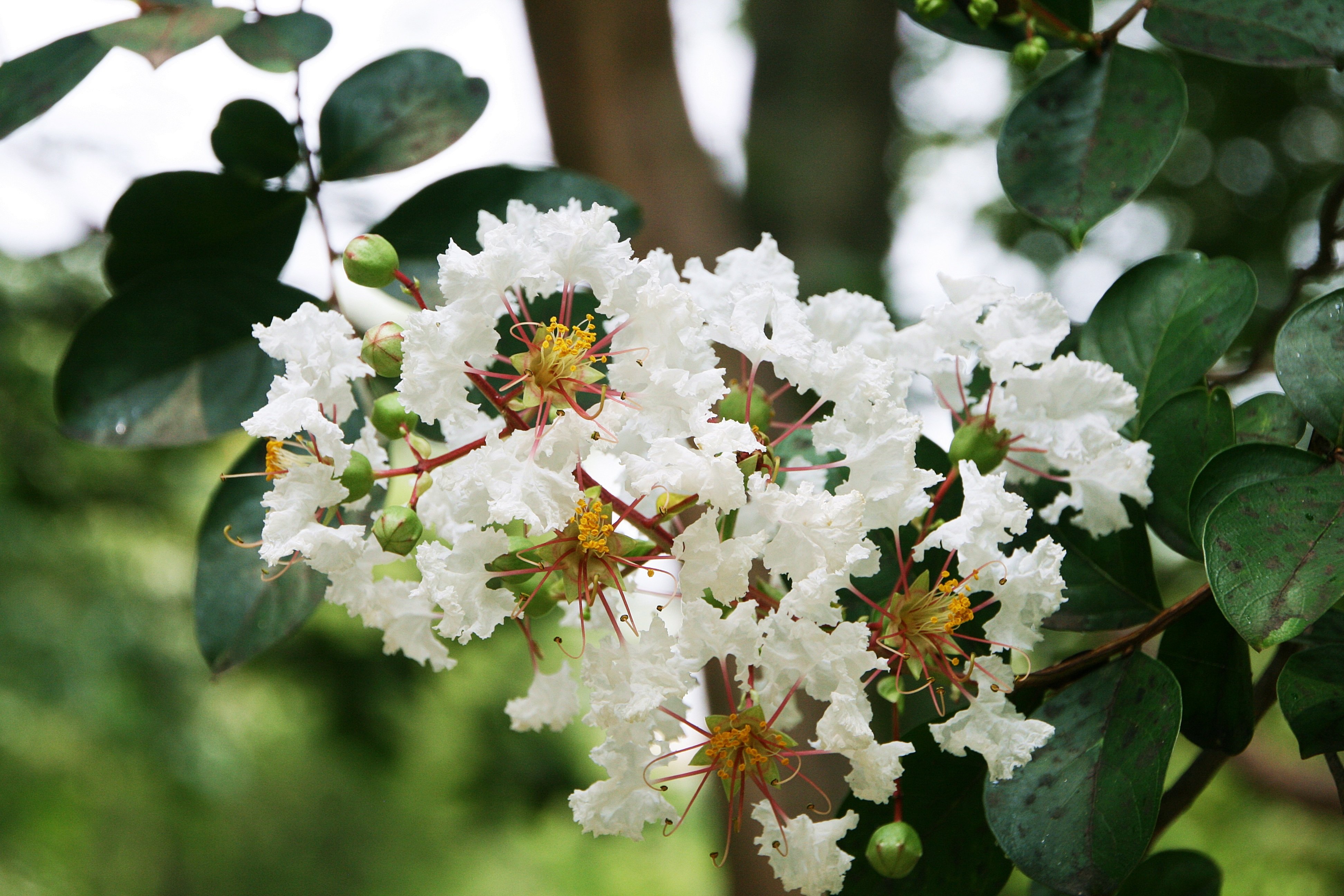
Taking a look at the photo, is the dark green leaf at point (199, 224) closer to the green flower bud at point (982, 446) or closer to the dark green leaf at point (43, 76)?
the dark green leaf at point (43, 76)

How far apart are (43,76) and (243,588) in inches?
15.0

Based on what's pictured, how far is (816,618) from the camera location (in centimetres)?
51

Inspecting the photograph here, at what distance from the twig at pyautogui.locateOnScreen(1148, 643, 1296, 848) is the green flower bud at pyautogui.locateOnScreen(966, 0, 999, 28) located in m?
0.48

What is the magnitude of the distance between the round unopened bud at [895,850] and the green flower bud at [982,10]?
0.57m

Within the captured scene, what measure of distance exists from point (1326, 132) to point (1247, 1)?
141 cm

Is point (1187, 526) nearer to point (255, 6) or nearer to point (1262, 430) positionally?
point (1262, 430)

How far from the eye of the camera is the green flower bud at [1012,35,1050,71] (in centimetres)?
72

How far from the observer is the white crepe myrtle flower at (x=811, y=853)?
557 millimetres

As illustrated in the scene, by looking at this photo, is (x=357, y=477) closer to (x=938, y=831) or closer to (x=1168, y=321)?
(x=938, y=831)

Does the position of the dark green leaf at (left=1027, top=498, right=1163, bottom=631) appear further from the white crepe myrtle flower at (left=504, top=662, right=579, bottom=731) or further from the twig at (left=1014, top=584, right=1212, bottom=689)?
the white crepe myrtle flower at (left=504, top=662, right=579, bottom=731)

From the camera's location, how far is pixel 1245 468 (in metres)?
0.55

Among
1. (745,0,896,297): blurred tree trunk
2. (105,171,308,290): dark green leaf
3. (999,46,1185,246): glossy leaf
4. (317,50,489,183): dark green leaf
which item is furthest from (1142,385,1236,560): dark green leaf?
(745,0,896,297): blurred tree trunk

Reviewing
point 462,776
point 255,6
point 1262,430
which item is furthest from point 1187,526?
point 462,776

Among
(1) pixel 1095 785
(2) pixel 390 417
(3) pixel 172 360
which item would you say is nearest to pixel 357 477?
(2) pixel 390 417
